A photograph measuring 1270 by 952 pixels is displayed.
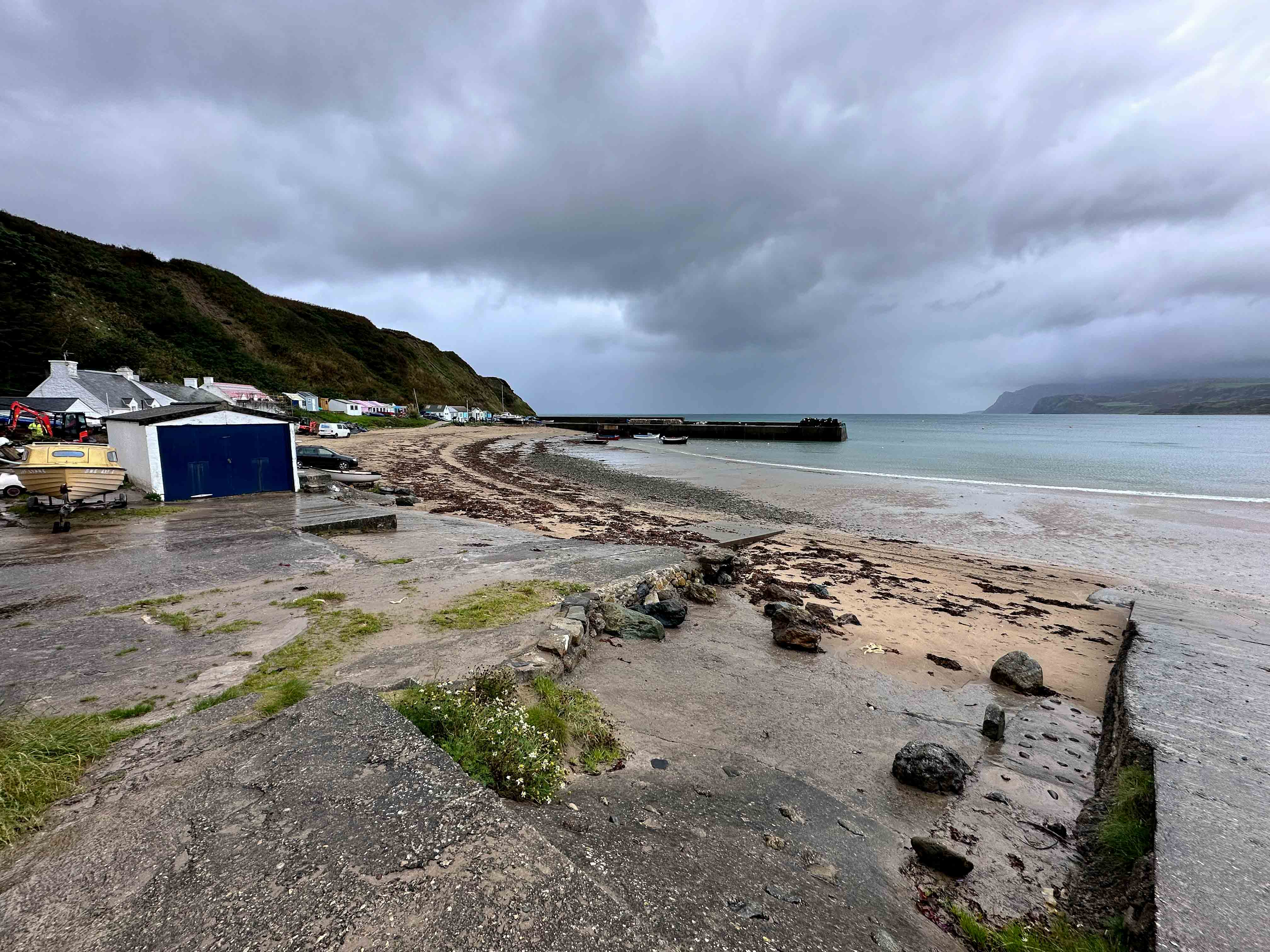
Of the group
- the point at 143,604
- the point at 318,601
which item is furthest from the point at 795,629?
the point at 143,604

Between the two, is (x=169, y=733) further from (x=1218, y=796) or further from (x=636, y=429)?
(x=636, y=429)

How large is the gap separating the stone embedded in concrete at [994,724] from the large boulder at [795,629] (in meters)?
2.32

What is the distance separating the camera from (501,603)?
7.44 metres

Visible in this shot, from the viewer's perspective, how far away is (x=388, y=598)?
7.45 m

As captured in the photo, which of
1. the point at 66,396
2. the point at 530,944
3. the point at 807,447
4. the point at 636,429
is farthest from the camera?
the point at 636,429

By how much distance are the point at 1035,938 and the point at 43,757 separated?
6.46 metres

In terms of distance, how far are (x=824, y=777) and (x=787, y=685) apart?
1.87 m

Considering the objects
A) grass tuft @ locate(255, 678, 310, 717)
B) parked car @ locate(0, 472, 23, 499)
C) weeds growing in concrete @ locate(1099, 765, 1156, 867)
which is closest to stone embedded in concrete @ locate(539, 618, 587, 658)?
grass tuft @ locate(255, 678, 310, 717)

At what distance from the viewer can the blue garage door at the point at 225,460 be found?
14.6 meters

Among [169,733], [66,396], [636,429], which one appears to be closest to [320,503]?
[169,733]

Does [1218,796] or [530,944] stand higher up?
[530,944]

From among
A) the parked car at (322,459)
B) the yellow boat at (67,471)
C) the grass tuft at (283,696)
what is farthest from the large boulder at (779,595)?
the parked car at (322,459)

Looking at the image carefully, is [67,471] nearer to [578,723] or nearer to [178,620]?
[178,620]

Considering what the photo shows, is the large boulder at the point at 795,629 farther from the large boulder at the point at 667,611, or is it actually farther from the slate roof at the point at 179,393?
the slate roof at the point at 179,393
